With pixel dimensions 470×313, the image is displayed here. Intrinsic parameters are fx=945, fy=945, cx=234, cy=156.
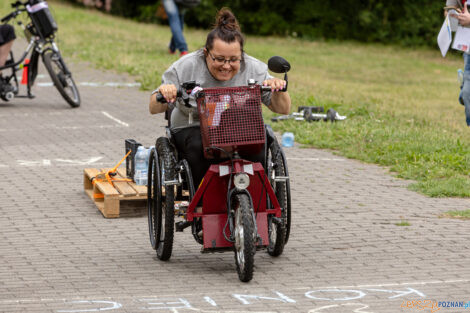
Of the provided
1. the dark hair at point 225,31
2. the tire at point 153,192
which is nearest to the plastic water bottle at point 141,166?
the tire at point 153,192

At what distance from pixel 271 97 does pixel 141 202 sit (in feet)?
6.60

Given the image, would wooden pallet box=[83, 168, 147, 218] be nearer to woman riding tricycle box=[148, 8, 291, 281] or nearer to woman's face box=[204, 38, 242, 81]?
woman riding tricycle box=[148, 8, 291, 281]

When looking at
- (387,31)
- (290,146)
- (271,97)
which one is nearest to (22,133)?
(290,146)

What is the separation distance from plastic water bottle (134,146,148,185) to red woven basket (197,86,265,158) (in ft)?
7.19

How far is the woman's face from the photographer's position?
6012 millimetres

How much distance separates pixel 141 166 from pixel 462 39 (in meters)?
3.76

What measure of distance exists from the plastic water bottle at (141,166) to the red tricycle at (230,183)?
152 centimetres

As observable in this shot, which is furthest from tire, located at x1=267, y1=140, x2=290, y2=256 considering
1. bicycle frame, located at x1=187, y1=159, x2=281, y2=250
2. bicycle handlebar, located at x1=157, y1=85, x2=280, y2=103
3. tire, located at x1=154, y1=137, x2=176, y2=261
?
tire, located at x1=154, y1=137, x2=176, y2=261

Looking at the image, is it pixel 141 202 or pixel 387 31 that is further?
pixel 387 31

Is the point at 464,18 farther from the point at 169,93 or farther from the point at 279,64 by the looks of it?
the point at 169,93

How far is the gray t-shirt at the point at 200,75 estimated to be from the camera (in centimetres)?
618

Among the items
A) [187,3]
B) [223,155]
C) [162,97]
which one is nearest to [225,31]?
[162,97]

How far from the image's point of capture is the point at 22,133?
464 inches

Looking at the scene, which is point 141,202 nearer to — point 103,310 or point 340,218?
point 340,218
